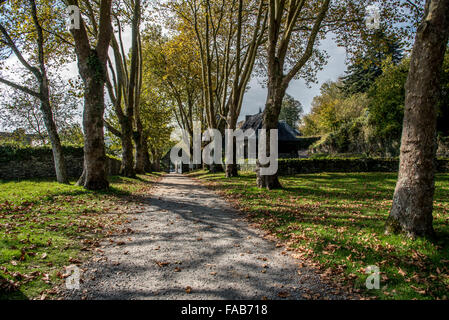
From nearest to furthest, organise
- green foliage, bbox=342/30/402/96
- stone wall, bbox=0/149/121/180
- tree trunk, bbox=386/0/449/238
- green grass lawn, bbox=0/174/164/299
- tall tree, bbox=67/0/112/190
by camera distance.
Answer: green grass lawn, bbox=0/174/164/299 < tree trunk, bbox=386/0/449/238 < tall tree, bbox=67/0/112/190 < green foliage, bbox=342/30/402/96 < stone wall, bbox=0/149/121/180

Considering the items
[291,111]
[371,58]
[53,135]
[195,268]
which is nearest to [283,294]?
[195,268]

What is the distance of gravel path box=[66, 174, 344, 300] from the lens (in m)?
3.20

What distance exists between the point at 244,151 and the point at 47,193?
29030mm

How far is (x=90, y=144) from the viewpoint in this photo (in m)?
10.1

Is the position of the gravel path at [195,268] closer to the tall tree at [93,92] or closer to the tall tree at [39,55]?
the tall tree at [93,92]

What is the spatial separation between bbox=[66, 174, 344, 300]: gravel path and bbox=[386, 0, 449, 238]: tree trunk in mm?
2509

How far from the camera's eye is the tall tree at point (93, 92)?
9.98 metres

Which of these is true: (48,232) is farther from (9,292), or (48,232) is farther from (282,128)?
(282,128)

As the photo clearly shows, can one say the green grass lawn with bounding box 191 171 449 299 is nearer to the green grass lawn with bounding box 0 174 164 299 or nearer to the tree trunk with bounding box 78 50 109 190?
the green grass lawn with bounding box 0 174 164 299

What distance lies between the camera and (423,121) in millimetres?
4406

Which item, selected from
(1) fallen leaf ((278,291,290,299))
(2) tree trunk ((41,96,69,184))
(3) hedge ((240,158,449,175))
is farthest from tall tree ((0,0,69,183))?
(3) hedge ((240,158,449,175))

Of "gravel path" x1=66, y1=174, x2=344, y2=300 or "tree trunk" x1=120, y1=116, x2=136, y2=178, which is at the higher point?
"tree trunk" x1=120, y1=116, x2=136, y2=178

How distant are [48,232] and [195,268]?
3.52 metres

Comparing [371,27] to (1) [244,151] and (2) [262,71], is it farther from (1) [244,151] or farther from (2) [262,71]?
(1) [244,151]
